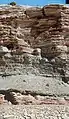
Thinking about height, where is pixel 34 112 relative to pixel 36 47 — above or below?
A: below

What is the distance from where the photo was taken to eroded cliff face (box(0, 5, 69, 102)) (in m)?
18.5

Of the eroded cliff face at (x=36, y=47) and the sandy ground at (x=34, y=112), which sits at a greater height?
the eroded cliff face at (x=36, y=47)

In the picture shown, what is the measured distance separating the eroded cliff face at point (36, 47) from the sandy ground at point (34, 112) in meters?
2.02

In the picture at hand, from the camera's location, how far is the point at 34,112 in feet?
49.8

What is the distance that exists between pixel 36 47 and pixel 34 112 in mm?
5510

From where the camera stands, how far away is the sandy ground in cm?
1490

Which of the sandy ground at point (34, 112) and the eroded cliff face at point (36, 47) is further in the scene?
the eroded cliff face at point (36, 47)

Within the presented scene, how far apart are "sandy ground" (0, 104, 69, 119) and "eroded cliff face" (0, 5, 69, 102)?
6.62 feet

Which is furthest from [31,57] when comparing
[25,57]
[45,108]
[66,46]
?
[45,108]

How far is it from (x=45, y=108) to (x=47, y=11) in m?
6.72

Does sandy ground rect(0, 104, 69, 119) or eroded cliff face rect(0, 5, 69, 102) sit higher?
eroded cliff face rect(0, 5, 69, 102)

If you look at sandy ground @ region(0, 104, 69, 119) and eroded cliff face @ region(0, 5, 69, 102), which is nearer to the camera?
sandy ground @ region(0, 104, 69, 119)

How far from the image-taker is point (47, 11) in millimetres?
20812

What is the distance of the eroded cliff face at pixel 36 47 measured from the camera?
18531 mm
